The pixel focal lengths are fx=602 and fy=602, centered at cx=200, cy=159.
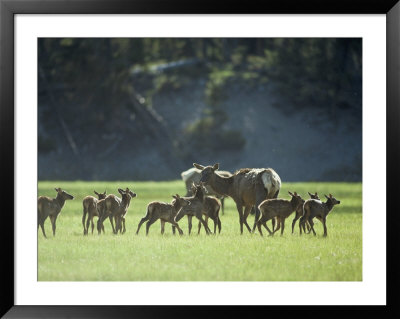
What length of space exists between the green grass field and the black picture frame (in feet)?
1.78

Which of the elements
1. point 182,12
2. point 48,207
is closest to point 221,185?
point 48,207

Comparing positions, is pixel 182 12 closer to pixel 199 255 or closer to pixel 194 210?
pixel 199 255

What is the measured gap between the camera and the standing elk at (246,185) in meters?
12.1

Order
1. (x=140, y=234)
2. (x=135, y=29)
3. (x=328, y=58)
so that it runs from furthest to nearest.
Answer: (x=328, y=58), (x=140, y=234), (x=135, y=29)

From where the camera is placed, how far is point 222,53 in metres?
36.6

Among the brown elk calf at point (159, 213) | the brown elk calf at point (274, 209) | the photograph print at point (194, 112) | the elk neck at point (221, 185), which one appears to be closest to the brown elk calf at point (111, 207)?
the brown elk calf at point (159, 213)

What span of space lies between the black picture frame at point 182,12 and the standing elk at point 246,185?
441cm

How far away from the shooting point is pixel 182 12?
25.8 feet

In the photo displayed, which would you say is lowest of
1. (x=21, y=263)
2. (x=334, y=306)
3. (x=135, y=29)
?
(x=334, y=306)

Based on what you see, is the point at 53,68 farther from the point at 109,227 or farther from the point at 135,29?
the point at 135,29

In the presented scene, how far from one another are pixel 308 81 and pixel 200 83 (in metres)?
7.80

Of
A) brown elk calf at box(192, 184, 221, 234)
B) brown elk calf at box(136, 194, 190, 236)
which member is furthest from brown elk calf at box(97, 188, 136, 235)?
brown elk calf at box(192, 184, 221, 234)

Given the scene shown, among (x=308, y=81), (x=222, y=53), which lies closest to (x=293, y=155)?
(x=308, y=81)

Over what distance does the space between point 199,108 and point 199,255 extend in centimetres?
2854
